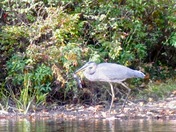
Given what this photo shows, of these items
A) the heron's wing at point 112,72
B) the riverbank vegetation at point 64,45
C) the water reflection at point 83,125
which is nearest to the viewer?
the water reflection at point 83,125

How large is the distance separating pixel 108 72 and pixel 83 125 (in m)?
3.09

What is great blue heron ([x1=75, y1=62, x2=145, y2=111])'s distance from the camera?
15.5 metres

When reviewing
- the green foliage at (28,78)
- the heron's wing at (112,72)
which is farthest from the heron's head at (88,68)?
the green foliage at (28,78)

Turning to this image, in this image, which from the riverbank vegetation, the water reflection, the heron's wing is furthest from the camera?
the riverbank vegetation

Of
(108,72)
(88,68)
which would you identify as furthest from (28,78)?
(108,72)

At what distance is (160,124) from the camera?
12.6 meters

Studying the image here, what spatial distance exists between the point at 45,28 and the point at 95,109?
7.05ft

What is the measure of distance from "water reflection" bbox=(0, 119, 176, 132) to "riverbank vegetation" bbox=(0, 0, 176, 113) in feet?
6.08

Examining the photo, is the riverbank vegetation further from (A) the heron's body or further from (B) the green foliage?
(A) the heron's body

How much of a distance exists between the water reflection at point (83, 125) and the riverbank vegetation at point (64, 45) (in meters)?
1.85

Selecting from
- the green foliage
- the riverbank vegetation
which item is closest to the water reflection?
the green foliage

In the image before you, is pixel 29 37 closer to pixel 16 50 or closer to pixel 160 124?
pixel 16 50

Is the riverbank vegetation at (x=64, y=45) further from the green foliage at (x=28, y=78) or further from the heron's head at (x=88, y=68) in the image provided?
the heron's head at (x=88, y=68)

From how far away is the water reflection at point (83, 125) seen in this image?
11904mm
